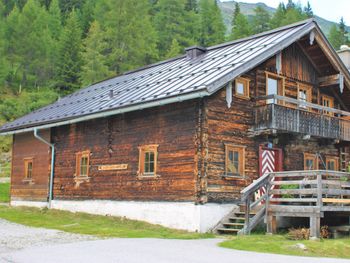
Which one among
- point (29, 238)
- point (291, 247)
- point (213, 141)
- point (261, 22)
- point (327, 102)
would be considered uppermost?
point (261, 22)

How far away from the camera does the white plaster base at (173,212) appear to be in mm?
17656

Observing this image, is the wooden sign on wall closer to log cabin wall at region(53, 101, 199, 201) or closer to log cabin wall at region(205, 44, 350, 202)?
log cabin wall at region(53, 101, 199, 201)

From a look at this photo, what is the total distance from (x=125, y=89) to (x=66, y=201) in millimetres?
5937

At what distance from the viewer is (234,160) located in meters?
19.4

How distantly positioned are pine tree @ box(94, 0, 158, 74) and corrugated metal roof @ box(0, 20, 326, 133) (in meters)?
32.9

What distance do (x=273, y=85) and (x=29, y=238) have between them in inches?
466

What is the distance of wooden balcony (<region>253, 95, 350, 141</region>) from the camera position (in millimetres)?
19188

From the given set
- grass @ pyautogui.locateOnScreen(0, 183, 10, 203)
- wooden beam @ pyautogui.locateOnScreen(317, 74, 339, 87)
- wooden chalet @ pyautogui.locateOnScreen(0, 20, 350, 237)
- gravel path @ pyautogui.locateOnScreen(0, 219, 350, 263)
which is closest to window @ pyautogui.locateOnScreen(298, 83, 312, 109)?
wooden chalet @ pyautogui.locateOnScreen(0, 20, 350, 237)

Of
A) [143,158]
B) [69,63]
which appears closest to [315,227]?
[143,158]

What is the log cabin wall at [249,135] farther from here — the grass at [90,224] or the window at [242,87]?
the grass at [90,224]

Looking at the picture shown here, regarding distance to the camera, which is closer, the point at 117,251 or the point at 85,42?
the point at 117,251

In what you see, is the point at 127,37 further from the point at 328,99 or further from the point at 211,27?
the point at 328,99

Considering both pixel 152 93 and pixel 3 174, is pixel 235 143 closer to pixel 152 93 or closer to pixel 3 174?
pixel 152 93

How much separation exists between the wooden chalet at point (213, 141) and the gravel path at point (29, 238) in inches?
162
